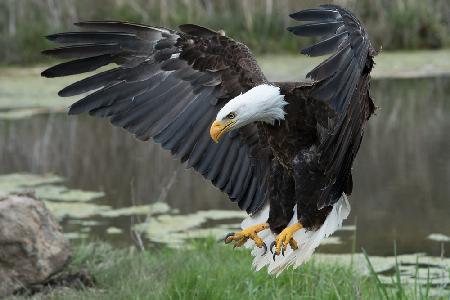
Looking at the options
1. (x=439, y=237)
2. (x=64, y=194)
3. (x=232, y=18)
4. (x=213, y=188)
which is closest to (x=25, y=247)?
(x=439, y=237)

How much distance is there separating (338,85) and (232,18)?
12.7m

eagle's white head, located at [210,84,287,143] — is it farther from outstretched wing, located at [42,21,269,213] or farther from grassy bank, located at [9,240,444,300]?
grassy bank, located at [9,240,444,300]

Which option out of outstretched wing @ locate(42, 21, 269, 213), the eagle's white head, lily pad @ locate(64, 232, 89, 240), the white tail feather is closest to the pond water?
lily pad @ locate(64, 232, 89, 240)

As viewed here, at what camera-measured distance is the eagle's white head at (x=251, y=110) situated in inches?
163

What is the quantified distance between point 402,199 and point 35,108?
6.26 m

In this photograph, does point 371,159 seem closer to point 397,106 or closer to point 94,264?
point 397,106

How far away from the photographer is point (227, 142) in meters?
5.12

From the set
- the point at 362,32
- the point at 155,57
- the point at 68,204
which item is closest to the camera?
the point at 362,32

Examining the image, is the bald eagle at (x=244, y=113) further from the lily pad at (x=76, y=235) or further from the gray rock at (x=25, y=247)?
the lily pad at (x=76, y=235)

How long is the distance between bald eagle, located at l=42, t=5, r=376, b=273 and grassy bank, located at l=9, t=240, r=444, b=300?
0.32 m

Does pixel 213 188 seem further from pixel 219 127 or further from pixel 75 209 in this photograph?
pixel 219 127

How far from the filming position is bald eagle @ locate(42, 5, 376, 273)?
13.6ft

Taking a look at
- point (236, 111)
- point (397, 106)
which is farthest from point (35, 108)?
point (236, 111)

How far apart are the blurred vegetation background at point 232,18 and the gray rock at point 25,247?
34.0 ft
